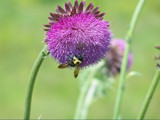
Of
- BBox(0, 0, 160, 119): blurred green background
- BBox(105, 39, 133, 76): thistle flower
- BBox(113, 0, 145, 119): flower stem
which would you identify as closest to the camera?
BBox(113, 0, 145, 119): flower stem

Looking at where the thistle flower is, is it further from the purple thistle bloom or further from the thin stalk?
the purple thistle bloom

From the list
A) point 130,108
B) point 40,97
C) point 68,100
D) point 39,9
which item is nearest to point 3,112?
point 40,97

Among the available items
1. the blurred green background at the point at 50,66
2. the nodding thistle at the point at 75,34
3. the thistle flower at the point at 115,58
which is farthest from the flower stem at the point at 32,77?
the blurred green background at the point at 50,66

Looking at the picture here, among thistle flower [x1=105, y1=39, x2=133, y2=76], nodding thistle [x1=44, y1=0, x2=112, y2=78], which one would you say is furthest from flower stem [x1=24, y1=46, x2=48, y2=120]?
thistle flower [x1=105, y1=39, x2=133, y2=76]

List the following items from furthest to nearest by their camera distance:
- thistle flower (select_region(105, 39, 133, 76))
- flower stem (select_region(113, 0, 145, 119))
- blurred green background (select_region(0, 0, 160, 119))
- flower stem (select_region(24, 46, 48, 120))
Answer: blurred green background (select_region(0, 0, 160, 119)) → thistle flower (select_region(105, 39, 133, 76)) → flower stem (select_region(113, 0, 145, 119)) → flower stem (select_region(24, 46, 48, 120))

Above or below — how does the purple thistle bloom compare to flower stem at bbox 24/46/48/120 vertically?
above

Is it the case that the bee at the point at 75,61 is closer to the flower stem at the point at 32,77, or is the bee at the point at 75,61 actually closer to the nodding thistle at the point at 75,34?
the nodding thistle at the point at 75,34

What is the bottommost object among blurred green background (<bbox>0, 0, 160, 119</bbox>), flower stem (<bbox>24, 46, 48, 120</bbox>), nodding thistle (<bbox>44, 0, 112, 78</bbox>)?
blurred green background (<bbox>0, 0, 160, 119</bbox>)

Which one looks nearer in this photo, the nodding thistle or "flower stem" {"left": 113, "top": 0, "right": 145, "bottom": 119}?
the nodding thistle
